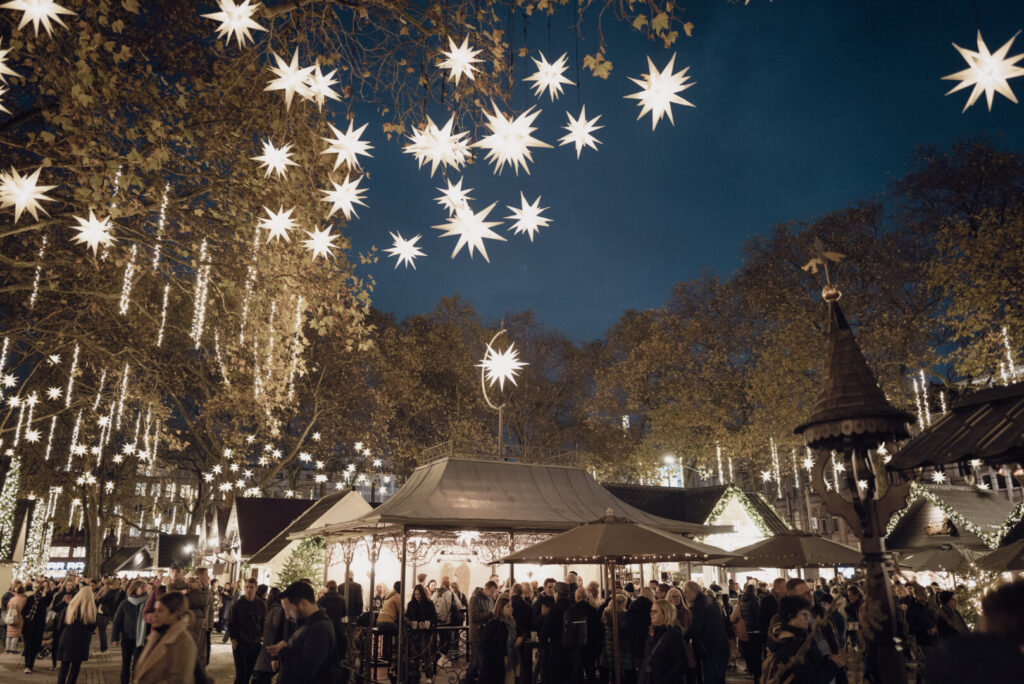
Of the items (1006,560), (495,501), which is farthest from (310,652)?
(1006,560)

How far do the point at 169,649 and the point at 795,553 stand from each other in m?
11.7

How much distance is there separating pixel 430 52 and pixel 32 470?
37.4m

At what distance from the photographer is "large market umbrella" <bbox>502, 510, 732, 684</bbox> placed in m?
9.05

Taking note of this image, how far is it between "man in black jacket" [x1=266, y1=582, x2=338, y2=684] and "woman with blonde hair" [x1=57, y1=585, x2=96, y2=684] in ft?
22.9

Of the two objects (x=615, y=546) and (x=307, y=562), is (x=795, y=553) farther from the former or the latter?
(x=307, y=562)

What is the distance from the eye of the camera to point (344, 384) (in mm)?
30656

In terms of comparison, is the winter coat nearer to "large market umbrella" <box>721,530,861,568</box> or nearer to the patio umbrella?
the patio umbrella

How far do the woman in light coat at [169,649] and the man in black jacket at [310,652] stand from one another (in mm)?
850

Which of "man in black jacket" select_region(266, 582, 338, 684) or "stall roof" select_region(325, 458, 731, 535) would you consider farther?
"stall roof" select_region(325, 458, 731, 535)

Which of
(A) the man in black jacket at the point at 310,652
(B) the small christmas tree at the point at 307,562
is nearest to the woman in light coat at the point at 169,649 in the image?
(A) the man in black jacket at the point at 310,652

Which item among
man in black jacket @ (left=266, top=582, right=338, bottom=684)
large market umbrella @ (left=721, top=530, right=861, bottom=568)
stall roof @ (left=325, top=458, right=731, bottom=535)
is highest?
stall roof @ (left=325, top=458, right=731, bottom=535)

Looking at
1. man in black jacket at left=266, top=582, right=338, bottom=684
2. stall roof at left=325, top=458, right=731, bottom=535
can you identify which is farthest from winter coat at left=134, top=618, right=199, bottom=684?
stall roof at left=325, top=458, right=731, bottom=535

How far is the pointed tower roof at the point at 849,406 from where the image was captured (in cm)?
624

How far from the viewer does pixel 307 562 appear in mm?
19328
